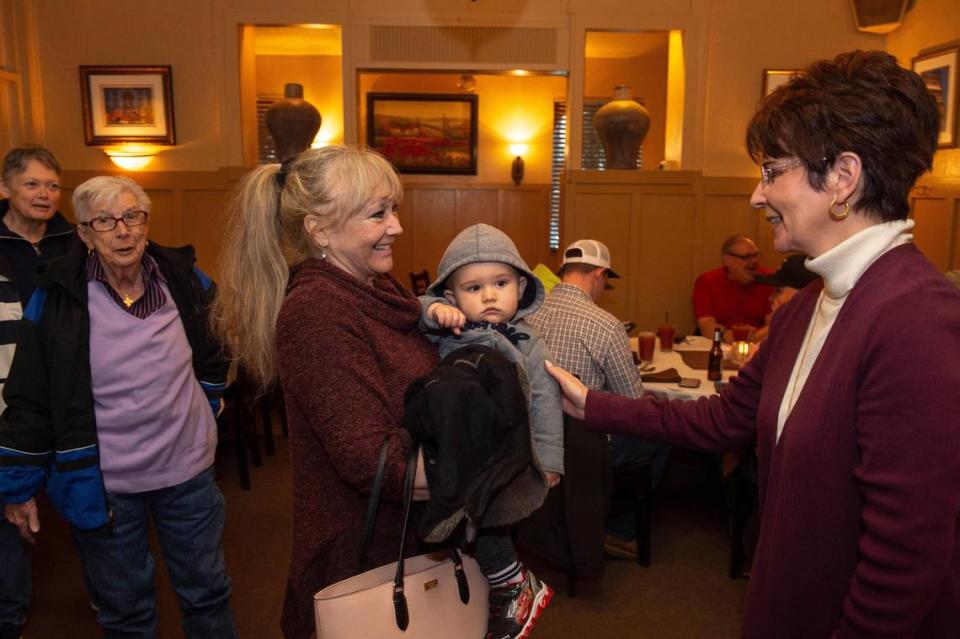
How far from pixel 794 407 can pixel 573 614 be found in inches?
82.6

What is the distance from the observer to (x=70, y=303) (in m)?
1.99

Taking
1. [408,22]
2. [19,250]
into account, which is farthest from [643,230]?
[19,250]

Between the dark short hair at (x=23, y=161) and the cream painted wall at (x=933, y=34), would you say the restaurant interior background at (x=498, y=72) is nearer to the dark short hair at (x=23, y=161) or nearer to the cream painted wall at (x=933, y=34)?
the cream painted wall at (x=933, y=34)

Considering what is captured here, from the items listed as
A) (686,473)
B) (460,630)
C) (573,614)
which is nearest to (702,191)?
(686,473)

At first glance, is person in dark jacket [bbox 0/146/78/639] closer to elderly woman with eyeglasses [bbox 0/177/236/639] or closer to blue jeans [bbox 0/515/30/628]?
blue jeans [bbox 0/515/30/628]

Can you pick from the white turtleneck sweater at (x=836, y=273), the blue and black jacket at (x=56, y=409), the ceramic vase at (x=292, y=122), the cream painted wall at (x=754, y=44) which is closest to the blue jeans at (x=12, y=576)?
the blue and black jacket at (x=56, y=409)

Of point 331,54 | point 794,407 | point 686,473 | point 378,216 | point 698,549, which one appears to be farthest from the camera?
point 331,54

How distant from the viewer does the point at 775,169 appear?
1254 millimetres

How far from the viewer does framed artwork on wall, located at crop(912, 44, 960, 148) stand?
177 inches

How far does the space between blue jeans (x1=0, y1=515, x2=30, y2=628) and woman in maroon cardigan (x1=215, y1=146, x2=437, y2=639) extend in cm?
148

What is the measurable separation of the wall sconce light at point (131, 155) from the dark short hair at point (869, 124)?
19.2ft

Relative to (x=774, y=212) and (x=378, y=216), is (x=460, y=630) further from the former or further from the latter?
(x=774, y=212)

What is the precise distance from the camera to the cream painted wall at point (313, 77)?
8.91m

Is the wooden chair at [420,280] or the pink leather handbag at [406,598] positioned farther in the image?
the wooden chair at [420,280]
